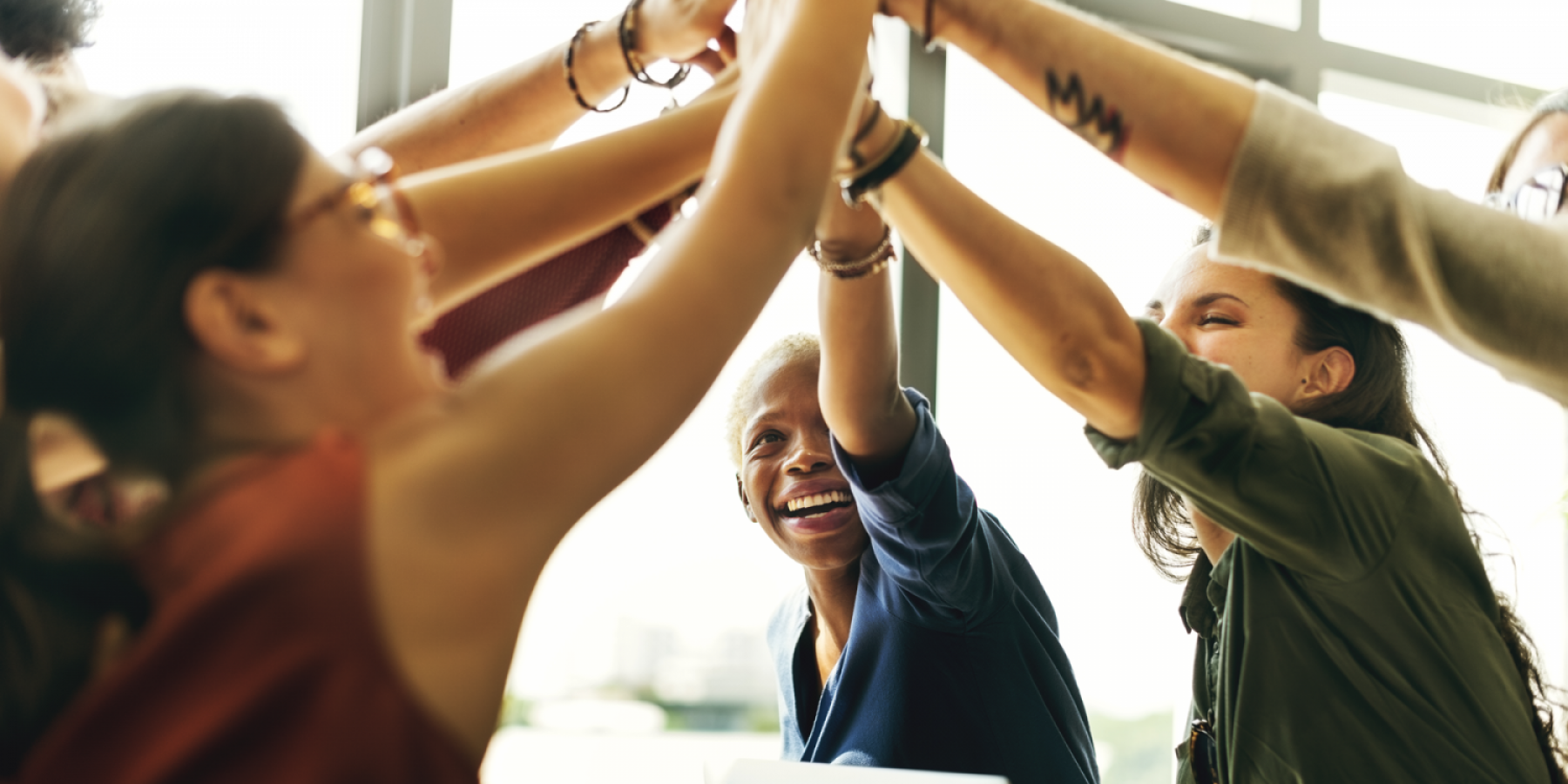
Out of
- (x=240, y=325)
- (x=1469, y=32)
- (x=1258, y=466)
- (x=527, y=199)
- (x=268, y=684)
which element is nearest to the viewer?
(x=268, y=684)

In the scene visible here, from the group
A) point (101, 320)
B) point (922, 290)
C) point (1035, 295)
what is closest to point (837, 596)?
point (1035, 295)

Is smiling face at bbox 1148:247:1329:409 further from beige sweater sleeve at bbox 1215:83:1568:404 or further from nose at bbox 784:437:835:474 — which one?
nose at bbox 784:437:835:474

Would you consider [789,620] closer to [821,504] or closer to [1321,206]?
[821,504]

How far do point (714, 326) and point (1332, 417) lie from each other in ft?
3.38

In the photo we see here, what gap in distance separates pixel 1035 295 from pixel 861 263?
24 centimetres

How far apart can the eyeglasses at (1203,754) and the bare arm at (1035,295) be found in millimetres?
478

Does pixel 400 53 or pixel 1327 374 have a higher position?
pixel 400 53

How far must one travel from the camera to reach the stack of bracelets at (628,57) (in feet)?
3.89

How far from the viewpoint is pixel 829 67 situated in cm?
75

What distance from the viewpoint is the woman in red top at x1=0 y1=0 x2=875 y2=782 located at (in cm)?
53

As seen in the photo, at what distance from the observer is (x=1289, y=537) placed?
1.04 meters

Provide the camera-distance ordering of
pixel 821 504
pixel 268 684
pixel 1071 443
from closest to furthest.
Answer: pixel 268 684
pixel 821 504
pixel 1071 443

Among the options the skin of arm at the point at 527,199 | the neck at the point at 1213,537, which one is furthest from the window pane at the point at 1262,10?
the skin of arm at the point at 527,199

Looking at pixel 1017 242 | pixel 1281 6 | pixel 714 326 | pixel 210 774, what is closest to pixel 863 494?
pixel 1017 242
